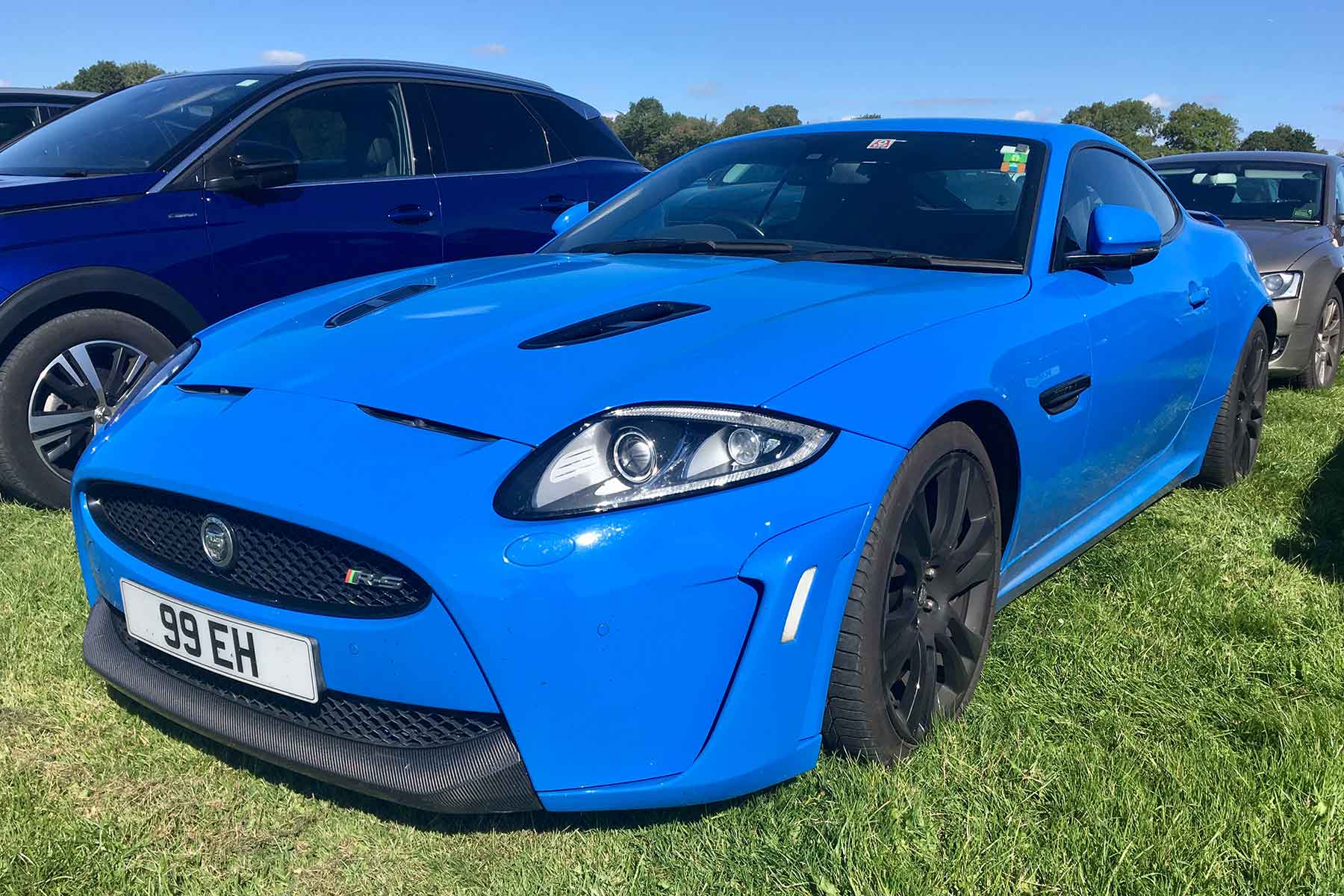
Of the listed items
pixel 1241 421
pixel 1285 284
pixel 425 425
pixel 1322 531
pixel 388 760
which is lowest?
pixel 1322 531

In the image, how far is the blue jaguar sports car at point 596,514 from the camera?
177 cm

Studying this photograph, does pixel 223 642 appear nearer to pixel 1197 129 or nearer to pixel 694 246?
pixel 694 246

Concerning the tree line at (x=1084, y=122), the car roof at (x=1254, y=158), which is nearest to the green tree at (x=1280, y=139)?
the tree line at (x=1084, y=122)

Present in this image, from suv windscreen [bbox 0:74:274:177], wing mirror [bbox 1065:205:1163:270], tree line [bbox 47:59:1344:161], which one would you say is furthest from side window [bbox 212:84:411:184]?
tree line [bbox 47:59:1344:161]

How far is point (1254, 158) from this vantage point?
7406mm

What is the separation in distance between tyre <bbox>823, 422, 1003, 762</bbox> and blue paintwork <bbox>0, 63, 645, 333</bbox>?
296 cm

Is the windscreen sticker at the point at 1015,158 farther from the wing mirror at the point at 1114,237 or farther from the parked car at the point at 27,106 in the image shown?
the parked car at the point at 27,106

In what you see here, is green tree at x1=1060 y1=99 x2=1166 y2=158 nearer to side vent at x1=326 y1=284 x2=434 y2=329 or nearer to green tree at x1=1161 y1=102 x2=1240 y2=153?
green tree at x1=1161 y1=102 x2=1240 y2=153

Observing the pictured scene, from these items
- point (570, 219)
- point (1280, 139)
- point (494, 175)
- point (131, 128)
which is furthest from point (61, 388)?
point (1280, 139)

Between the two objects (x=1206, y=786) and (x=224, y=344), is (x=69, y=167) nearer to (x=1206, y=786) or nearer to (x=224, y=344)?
(x=224, y=344)

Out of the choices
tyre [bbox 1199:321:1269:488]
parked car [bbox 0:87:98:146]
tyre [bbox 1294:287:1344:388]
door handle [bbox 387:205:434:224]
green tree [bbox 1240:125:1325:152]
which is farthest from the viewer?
green tree [bbox 1240:125:1325:152]

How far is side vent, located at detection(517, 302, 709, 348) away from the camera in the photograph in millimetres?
Answer: 2215

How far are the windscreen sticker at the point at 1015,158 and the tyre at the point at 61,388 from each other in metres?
2.89

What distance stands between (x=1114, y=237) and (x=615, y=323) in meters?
1.41
